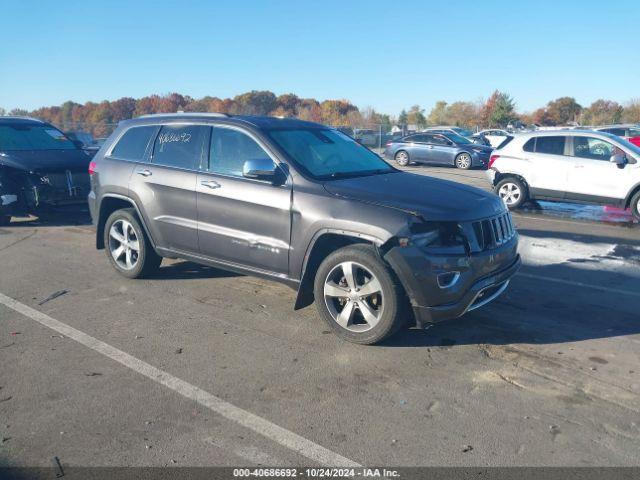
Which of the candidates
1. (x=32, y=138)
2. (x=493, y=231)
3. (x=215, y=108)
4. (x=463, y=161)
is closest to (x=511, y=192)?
(x=493, y=231)

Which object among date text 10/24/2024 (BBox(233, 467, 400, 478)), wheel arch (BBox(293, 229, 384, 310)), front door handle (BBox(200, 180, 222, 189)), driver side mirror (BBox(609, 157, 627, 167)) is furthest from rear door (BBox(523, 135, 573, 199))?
date text 10/24/2024 (BBox(233, 467, 400, 478))

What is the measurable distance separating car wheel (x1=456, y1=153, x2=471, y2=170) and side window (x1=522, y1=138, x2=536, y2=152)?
33.2 ft

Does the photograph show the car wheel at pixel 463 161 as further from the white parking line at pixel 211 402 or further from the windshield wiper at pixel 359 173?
the white parking line at pixel 211 402

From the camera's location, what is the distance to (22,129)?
396 inches

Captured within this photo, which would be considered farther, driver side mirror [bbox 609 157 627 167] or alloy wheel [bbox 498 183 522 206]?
alloy wheel [bbox 498 183 522 206]

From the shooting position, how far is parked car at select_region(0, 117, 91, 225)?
9125mm

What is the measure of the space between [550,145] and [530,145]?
0.42 metres

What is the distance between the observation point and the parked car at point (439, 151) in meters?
21.7

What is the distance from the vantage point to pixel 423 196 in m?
4.53

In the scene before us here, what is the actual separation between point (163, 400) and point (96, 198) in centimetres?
363

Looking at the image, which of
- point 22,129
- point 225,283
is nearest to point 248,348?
point 225,283

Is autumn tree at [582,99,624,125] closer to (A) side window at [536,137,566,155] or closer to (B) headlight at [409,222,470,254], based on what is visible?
(A) side window at [536,137,566,155]

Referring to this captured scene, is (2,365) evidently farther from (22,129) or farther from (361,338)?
(22,129)

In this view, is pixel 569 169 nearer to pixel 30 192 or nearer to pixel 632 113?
pixel 30 192
